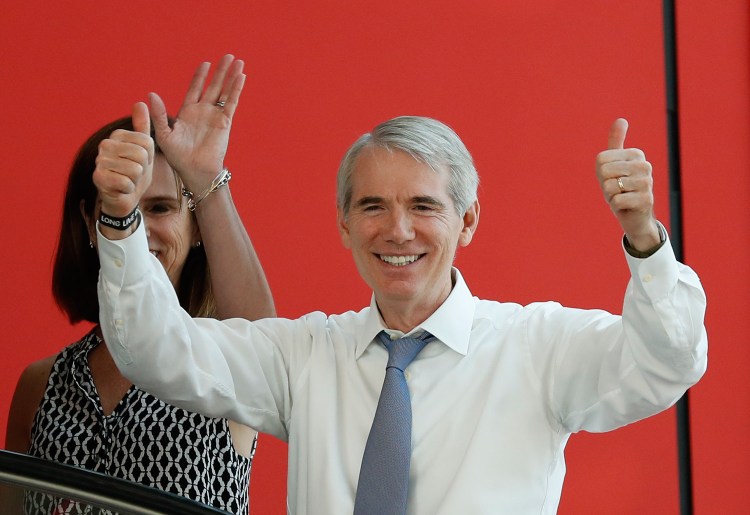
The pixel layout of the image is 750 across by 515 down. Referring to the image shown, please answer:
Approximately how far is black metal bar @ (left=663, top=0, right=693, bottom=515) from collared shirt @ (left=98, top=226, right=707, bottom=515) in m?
1.49

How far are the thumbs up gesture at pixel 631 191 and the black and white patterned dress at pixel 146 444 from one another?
76 centimetres

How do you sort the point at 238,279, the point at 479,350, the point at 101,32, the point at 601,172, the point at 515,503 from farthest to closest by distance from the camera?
the point at 101,32 < the point at 238,279 < the point at 479,350 < the point at 515,503 < the point at 601,172

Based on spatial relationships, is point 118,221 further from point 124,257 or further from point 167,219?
point 167,219

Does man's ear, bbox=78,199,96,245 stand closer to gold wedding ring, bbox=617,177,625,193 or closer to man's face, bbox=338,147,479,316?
man's face, bbox=338,147,479,316

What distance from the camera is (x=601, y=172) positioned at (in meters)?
1.60

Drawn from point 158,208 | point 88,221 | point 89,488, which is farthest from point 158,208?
point 89,488

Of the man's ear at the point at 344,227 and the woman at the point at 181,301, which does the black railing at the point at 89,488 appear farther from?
the man's ear at the point at 344,227

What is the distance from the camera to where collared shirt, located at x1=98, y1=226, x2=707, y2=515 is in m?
1.64

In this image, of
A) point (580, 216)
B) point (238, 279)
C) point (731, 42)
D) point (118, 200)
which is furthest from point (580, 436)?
point (118, 200)

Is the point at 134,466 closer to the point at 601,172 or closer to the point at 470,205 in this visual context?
the point at 470,205

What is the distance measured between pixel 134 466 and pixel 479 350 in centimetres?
58

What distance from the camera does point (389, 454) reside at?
1.75 m

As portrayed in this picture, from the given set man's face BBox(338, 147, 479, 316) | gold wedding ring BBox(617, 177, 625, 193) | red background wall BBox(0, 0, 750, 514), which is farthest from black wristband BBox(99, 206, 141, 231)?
red background wall BBox(0, 0, 750, 514)

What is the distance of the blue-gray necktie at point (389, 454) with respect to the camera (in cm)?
173
